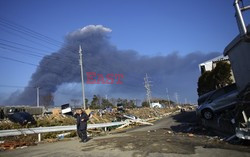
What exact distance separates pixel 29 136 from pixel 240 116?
12321 millimetres

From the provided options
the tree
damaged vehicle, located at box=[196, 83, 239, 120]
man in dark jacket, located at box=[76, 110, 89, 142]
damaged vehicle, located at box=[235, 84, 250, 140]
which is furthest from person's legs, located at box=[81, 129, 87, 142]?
the tree

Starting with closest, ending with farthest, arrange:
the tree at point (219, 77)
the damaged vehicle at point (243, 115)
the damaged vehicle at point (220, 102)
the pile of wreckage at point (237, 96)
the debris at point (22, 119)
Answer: the damaged vehicle at point (243, 115), the pile of wreckage at point (237, 96), the damaged vehicle at point (220, 102), the debris at point (22, 119), the tree at point (219, 77)

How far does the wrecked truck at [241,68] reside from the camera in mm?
8291

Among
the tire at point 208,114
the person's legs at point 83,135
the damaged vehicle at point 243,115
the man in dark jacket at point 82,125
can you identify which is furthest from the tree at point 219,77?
the person's legs at point 83,135

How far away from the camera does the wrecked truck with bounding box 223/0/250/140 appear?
326 inches

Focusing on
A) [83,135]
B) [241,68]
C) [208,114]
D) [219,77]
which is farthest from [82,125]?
[219,77]

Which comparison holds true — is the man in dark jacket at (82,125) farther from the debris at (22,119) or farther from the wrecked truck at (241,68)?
the debris at (22,119)

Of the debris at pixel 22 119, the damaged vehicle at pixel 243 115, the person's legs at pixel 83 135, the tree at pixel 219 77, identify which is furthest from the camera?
the tree at pixel 219 77

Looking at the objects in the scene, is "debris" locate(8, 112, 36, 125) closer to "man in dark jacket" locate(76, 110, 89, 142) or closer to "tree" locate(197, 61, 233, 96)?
"man in dark jacket" locate(76, 110, 89, 142)

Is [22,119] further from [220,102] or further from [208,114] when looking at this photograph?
→ [220,102]

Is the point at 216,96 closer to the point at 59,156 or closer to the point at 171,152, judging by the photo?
the point at 171,152

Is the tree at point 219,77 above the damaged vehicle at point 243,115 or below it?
above

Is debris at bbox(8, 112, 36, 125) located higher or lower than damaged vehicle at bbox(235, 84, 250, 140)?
higher

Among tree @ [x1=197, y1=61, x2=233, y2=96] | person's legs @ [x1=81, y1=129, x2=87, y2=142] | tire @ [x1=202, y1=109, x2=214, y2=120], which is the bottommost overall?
person's legs @ [x1=81, y1=129, x2=87, y2=142]
